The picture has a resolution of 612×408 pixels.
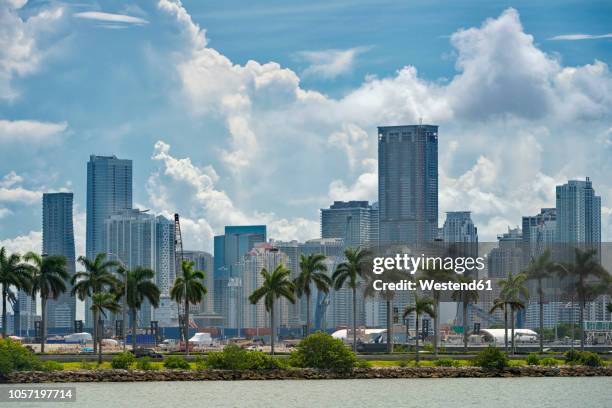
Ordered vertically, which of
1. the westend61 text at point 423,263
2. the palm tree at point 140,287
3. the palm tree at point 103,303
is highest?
the westend61 text at point 423,263

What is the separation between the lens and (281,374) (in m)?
125

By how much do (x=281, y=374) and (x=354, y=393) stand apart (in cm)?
1939

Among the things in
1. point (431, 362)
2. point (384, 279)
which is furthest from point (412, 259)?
point (431, 362)

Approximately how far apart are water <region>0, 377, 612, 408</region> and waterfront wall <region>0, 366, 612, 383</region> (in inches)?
138

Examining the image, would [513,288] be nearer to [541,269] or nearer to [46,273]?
[541,269]

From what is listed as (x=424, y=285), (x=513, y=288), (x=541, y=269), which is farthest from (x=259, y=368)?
(x=541, y=269)

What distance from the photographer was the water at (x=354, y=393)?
3819 inches

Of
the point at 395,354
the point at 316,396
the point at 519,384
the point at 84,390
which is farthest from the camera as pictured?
the point at 395,354

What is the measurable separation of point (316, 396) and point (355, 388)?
11.1m

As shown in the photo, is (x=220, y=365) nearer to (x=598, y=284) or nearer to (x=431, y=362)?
(x=431, y=362)

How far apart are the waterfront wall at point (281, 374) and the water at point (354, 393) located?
3.50m

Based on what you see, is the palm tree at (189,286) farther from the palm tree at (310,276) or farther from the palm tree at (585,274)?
the palm tree at (585,274)

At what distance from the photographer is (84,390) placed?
111 meters

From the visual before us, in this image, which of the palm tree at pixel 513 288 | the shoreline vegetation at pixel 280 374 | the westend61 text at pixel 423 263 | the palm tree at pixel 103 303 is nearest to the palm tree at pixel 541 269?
the palm tree at pixel 513 288
